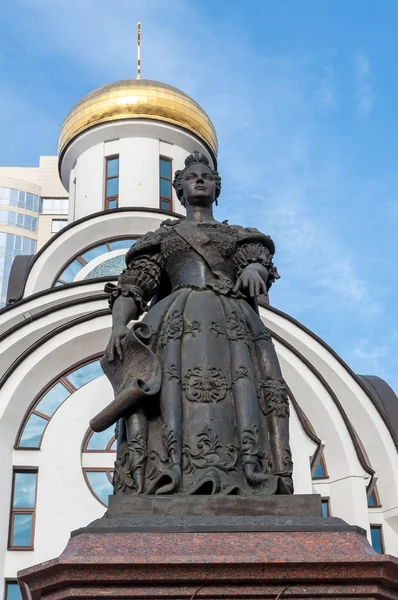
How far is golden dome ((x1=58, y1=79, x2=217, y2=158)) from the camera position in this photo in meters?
21.4

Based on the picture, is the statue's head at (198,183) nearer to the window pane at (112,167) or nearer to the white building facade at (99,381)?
the white building facade at (99,381)

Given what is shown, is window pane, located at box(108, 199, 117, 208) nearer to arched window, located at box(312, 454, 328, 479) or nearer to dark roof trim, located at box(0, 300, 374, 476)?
dark roof trim, located at box(0, 300, 374, 476)

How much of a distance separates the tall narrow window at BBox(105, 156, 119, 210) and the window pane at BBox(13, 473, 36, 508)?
847 centimetres

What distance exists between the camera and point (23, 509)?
13.8m

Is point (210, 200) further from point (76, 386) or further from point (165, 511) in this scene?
point (76, 386)

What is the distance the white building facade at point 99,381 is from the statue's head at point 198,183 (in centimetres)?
906

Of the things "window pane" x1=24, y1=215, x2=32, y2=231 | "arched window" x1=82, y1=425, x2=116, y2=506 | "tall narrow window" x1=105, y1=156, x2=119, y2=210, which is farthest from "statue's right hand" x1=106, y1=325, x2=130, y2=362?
"window pane" x1=24, y1=215, x2=32, y2=231

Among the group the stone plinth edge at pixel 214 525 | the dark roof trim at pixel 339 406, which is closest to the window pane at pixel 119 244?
the dark roof trim at pixel 339 406

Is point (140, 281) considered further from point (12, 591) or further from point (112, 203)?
point (112, 203)

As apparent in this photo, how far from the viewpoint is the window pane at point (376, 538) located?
1561 centimetres

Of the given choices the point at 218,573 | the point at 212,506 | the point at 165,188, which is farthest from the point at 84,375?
the point at 218,573

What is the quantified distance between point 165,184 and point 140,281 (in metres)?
16.3

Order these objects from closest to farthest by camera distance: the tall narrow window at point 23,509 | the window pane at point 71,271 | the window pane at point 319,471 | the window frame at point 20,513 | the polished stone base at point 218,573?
the polished stone base at point 218,573, the window frame at point 20,513, the tall narrow window at point 23,509, the window pane at point 319,471, the window pane at point 71,271

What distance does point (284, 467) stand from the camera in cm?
430
